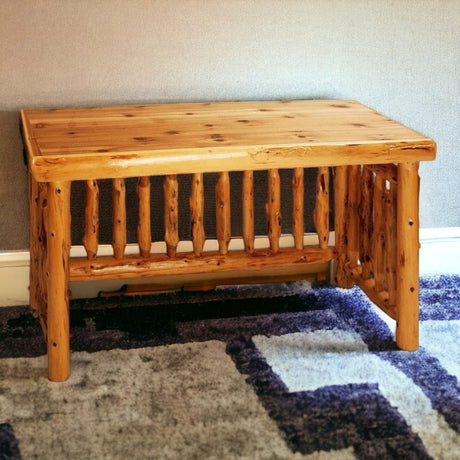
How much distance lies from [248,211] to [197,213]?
0.49 feet

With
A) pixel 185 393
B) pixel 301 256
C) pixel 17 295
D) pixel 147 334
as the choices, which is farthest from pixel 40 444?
pixel 301 256

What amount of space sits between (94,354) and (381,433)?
777 mm

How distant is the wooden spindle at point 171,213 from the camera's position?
2.36 meters

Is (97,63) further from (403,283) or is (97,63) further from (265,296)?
(403,283)

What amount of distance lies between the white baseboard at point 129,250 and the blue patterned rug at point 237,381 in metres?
0.07

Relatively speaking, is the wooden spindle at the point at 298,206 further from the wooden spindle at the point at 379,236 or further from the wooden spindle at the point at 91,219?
the wooden spindle at the point at 91,219

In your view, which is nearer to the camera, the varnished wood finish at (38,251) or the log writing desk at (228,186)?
the log writing desk at (228,186)

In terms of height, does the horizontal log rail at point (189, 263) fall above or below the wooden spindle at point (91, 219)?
below

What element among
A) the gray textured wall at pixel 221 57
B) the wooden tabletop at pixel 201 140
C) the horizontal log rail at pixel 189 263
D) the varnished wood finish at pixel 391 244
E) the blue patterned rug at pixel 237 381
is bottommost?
the blue patterned rug at pixel 237 381

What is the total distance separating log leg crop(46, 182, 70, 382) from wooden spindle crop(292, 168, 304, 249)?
72 cm

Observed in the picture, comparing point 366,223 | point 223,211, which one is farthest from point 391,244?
point 223,211

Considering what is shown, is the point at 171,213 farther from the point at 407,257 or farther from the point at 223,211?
the point at 407,257

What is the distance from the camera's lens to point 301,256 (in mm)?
2516

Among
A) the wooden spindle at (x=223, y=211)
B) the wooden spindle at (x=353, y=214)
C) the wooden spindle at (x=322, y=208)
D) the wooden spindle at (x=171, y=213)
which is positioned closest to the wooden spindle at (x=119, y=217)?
the wooden spindle at (x=171, y=213)
